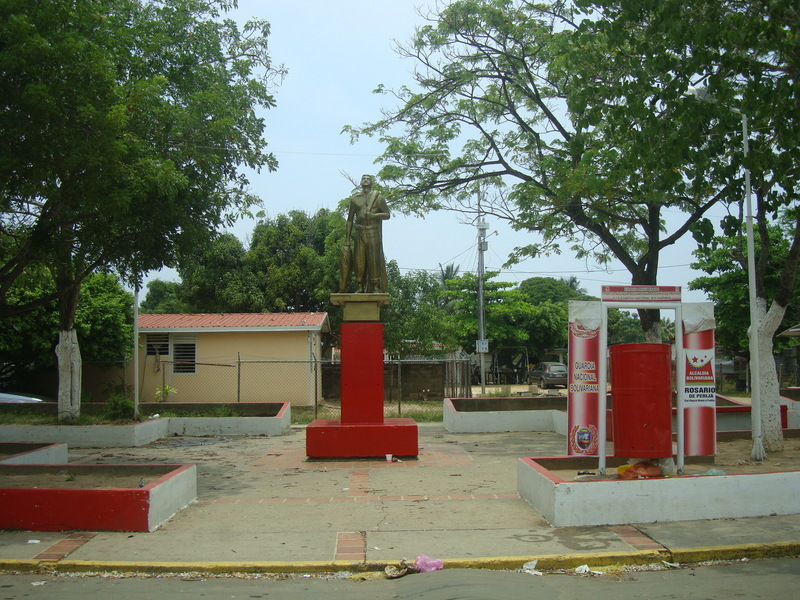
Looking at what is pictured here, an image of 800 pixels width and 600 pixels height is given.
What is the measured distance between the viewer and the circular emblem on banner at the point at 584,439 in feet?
33.7

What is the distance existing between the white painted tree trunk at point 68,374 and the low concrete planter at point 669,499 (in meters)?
12.0

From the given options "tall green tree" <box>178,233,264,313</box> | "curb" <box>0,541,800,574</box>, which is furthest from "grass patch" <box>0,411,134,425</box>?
"tall green tree" <box>178,233,264,313</box>

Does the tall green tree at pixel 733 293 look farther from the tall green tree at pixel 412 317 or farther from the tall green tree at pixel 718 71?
the tall green tree at pixel 718 71

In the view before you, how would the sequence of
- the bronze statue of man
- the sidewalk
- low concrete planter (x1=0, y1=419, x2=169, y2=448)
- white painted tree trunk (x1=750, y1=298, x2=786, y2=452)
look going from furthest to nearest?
low concrete planter (x1=0, y1=419, x2=169, y2=448) → the bronze statue of man → white painted tree trunk (x1=750, y1=298, x2=786, y2=452) → the sidewalk

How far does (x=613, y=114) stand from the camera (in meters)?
9.81

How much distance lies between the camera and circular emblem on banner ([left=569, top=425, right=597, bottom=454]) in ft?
33.7

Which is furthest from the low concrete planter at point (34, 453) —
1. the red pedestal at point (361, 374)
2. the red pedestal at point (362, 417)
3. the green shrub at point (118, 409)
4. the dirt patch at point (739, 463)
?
the dirt patch at point (739, 463)

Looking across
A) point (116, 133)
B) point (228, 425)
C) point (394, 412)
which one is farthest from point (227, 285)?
point (116, 133)

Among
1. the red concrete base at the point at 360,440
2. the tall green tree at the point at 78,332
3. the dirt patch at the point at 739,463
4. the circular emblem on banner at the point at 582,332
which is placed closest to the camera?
the dirt patch at the point at 739,463

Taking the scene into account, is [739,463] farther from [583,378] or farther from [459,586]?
[459,586]

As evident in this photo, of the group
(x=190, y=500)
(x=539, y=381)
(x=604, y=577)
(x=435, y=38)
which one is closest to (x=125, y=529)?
(x=190, y=500)

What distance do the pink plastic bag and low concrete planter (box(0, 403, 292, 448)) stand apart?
1049 cm

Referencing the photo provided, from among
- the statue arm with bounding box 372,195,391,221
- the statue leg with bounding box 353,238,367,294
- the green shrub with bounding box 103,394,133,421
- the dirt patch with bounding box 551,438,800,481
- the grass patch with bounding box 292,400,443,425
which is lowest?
the grass patch with bounding box 292,400,443,425

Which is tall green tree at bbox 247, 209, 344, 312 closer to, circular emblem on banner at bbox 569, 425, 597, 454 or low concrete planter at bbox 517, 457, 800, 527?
circular emblem on banner at bbox 569, 425, 597, 454
